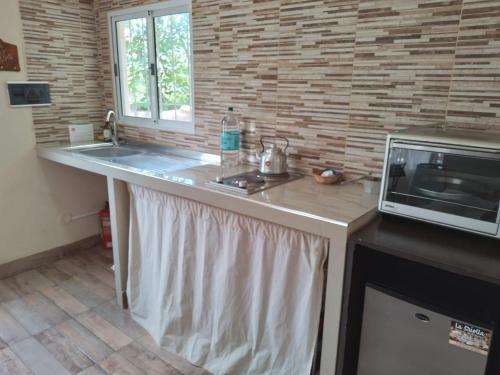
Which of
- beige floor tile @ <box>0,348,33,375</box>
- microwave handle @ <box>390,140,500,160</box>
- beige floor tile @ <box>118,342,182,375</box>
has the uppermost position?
Answer: microwave handle @ <box>390,140,500,160</box>

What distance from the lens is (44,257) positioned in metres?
2.88

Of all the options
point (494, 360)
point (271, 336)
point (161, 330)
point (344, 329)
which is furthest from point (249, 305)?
point (494, 360)

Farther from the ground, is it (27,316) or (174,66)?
(174,66)

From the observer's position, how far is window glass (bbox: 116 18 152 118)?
2740 mm

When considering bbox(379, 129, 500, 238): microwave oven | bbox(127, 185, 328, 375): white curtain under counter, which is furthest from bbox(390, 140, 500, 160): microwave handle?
bbox(127, 185, 328, 375): white curtain under counter

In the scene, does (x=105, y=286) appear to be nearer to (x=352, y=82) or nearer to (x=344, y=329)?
(x=344, y=329)

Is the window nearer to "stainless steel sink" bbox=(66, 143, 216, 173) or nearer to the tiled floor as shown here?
"stainless steel sink" bbox=(66, 143, 216, 173)

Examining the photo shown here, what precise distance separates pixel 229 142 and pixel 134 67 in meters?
1.22

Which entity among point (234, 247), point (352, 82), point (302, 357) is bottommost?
point (302, 357)

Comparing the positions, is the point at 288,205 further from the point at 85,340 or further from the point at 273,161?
the point at 85,340

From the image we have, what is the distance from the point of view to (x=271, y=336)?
1.62 metres

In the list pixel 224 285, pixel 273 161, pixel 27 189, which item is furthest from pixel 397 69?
pixel 27 189

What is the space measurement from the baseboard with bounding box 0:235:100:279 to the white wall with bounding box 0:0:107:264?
0.03m

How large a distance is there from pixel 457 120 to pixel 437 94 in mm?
131
